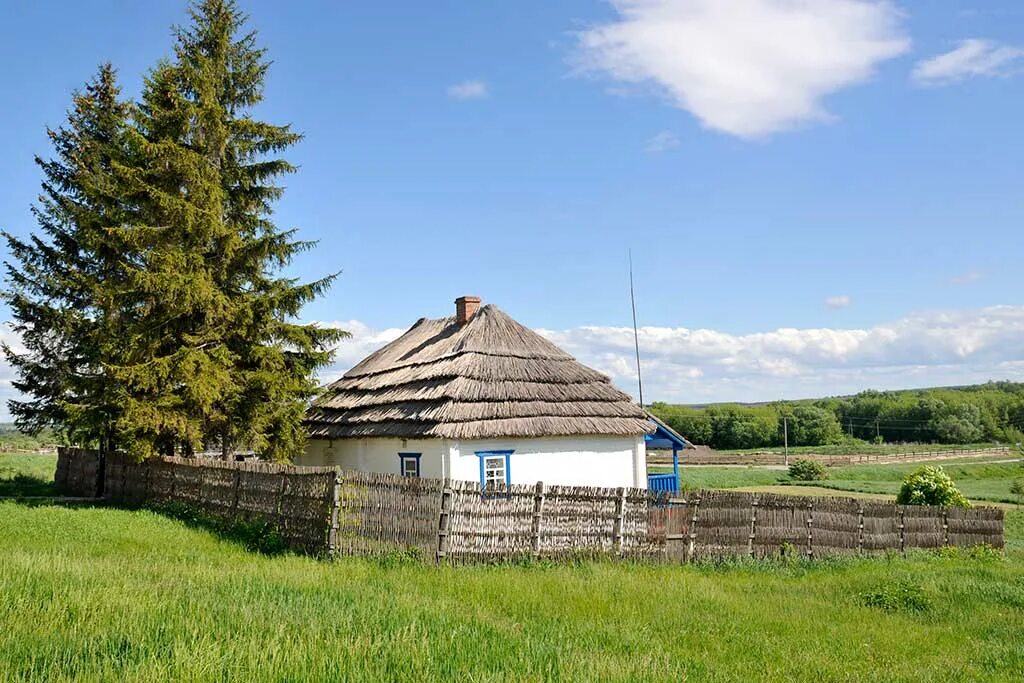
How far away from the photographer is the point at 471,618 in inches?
346

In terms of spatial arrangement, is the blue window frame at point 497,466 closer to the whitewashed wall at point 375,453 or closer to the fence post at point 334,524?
the whitewashed wall at point 375,453

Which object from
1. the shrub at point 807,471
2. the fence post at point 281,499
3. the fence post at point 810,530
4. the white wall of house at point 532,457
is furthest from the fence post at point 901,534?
the shrub at point 807,471

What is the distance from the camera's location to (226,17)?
23.9 meters

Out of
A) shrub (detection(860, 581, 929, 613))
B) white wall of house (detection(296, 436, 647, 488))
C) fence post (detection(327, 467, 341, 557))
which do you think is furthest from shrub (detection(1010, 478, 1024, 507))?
fence post (detection(327, 467, 341, 557))

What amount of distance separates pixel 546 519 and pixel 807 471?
55.1 meters

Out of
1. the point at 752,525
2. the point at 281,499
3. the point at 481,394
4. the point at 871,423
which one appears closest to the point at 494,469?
the point at 481,394

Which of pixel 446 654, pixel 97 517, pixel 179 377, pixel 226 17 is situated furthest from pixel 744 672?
pixel 226 17

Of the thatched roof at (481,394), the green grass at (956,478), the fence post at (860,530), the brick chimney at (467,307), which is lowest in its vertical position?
the green grass at (956,478)

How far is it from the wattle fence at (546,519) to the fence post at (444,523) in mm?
17

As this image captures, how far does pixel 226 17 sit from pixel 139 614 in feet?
67.5

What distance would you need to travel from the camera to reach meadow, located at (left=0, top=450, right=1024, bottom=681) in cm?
649

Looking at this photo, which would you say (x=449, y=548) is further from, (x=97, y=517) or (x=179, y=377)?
(x=179, y=377)

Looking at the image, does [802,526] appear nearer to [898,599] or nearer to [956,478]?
[898,599]

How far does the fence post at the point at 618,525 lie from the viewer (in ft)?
50.7
